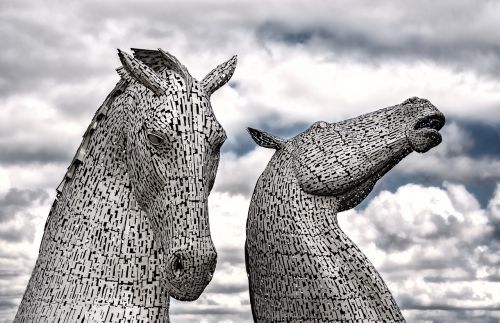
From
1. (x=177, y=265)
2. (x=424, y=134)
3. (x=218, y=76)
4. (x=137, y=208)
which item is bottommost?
(x=177, y=265)

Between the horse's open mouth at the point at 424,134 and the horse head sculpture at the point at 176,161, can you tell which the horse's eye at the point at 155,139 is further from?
the horse's open mouth at the point at 424,134

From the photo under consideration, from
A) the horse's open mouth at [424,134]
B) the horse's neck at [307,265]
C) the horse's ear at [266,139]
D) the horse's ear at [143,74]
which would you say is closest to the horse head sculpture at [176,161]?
the horse's ear at [143,74]

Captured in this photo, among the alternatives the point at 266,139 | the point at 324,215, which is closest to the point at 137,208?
the point at 324,215

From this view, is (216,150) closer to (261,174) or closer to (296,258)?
(296,258)

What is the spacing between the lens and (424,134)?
4.36 metres

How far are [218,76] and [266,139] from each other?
1647 mm

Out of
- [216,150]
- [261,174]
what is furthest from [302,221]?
[216,150]

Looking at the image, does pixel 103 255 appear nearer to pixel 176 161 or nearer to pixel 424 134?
pixel 176 161

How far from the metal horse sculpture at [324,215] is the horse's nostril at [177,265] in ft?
5.29

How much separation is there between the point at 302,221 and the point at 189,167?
5.37 feet

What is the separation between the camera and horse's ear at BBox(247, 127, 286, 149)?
14.9ft

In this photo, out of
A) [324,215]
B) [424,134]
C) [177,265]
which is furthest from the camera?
[424,134]

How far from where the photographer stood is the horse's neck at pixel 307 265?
13.2ft

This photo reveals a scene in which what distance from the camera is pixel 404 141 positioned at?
436 centimetres
